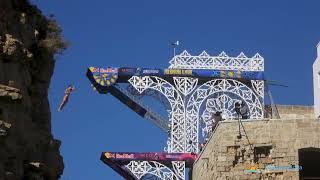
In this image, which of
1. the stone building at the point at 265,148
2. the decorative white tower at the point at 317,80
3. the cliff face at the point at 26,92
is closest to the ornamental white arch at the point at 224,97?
the decorative white tower at the point at 317,80

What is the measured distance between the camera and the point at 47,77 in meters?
22.8

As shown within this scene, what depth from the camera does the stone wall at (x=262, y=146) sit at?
102ft

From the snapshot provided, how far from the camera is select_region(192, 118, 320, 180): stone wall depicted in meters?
31.1

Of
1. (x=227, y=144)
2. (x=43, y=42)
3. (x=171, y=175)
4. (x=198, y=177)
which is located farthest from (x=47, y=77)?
(x=171, y=175)

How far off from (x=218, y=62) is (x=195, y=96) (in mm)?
2678

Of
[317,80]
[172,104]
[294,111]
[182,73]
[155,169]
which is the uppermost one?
[182,73]

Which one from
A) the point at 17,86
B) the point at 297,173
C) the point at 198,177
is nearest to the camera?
the point at 17,86

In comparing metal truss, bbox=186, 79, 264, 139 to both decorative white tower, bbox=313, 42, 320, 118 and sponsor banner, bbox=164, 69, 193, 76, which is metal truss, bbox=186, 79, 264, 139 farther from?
decorative white tower, bbox=313, 42, 320, 118

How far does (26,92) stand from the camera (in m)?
21.1

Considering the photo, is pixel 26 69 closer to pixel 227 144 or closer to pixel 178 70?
pixel 227 144

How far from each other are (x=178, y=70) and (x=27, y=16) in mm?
39371

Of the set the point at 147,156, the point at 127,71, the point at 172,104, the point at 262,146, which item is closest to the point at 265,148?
the point at 262,146

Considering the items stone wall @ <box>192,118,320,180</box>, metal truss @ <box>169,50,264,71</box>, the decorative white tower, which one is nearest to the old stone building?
stone wall @ <box>192,118,320,180</box>

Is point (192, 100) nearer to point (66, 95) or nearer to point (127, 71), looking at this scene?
point (127, 71)
